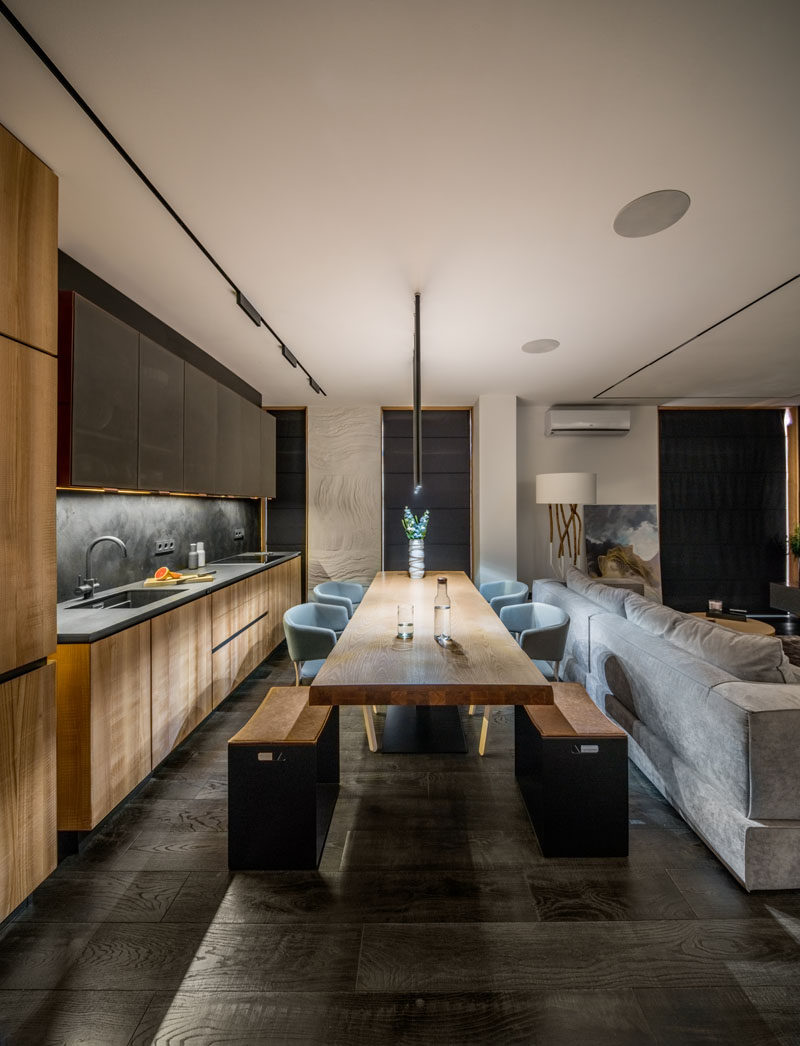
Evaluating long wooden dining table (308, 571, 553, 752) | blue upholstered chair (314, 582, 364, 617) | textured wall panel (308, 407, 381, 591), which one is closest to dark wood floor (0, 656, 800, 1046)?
long wooden dining table (308, 571, 553, 752)

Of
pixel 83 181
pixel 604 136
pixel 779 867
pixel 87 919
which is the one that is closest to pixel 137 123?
pixel 83 181

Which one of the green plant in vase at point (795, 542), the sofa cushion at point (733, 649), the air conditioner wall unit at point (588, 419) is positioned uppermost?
the air conditioner wall unit at point (588, 419)

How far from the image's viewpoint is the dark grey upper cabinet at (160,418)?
2865 millimetres

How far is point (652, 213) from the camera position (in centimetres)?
213

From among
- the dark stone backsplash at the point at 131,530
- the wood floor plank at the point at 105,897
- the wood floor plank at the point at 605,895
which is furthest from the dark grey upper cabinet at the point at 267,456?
the wood floor plank at the point at 605,895

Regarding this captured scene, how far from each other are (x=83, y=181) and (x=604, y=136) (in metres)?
1.95

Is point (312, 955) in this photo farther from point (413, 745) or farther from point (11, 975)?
point (413, 745)

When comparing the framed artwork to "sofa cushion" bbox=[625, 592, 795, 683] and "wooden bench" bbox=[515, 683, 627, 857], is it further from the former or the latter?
"wooden bench" bbox=[515, 683, 627, 857]

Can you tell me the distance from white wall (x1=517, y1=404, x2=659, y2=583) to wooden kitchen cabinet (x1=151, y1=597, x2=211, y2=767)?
422 cm

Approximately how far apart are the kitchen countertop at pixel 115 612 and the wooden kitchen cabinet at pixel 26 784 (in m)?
0.27

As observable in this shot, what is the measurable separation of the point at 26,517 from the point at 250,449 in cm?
321

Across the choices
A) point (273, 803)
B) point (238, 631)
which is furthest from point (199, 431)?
point (273, 803)

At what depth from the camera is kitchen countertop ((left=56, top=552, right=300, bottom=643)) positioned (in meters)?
1.98

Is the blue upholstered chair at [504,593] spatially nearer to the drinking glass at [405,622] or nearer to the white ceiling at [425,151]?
the drinking glass at [405,622]
